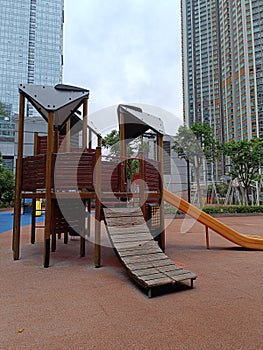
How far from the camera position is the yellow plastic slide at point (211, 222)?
631 centimetres

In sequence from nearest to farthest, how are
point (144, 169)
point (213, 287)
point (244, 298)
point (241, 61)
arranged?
point (244, 298)
point (213, 287)
point (144, 169)
point (241, 61)

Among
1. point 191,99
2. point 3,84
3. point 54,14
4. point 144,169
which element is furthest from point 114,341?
point 54,14

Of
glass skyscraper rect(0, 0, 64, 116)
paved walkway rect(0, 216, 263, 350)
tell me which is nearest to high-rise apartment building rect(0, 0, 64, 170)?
glass skyscraper rect(0, 0, 64, 116)

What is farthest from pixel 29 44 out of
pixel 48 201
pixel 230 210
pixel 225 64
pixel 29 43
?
pixel 48 201

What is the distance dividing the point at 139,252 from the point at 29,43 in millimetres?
83748

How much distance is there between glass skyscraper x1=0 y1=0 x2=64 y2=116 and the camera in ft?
227

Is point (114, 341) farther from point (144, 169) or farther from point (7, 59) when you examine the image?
point (7, 59)

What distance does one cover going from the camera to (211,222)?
6.45 meters

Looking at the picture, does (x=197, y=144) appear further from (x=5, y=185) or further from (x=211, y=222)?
(x=5, y=185)

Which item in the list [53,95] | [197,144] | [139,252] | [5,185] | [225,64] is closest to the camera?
[139,252]

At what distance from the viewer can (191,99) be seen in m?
37.5

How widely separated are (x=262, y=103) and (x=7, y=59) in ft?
210

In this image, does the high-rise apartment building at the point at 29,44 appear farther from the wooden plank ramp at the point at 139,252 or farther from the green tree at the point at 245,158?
the wooden plank ramp at the point at 139,252

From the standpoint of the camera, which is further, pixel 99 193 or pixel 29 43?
pixel 29 43
